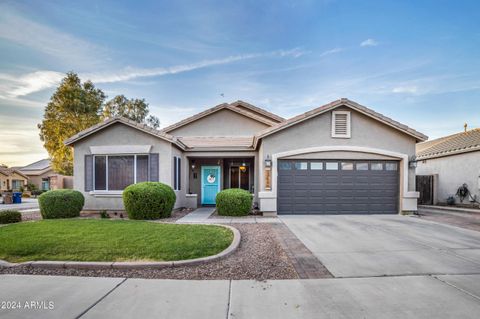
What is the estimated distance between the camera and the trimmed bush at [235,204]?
32.9ft

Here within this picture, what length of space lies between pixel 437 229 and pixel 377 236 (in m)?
2.77

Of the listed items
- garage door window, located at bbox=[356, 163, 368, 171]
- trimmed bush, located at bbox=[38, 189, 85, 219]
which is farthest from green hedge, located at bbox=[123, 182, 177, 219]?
garage door window, located at bbox=[356, 163, 368, 171]

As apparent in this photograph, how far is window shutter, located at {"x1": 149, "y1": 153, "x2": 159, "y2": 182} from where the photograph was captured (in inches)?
417

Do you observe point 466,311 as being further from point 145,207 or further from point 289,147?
point 145,207

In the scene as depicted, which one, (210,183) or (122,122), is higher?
(122,122)

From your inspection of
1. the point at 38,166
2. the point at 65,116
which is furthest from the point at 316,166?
the point at 38,166

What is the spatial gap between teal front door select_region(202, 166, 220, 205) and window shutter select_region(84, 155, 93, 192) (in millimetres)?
5584

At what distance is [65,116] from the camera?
21.7 metres

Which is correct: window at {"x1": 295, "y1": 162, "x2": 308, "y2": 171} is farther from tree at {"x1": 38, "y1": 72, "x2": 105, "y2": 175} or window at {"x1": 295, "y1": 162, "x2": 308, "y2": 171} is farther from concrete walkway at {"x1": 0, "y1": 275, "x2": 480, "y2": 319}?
tree at {"x1": 38, "y1": 72, "x2": 105, "y2": 175}

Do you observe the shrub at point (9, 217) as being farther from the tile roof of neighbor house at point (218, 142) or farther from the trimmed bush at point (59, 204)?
the tile roof of neighbor house at point (218, 142)

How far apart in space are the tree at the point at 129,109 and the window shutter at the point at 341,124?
25125 mm

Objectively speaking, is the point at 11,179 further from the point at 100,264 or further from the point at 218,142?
the point at 100,264

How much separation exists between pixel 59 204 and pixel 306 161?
10274 mm

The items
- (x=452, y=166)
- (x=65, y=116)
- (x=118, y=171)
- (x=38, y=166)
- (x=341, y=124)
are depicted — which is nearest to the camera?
(x=341, y=124)
